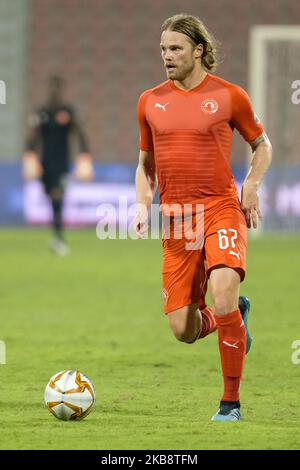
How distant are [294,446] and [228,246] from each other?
1203mm

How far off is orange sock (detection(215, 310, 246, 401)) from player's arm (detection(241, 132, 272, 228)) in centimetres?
53

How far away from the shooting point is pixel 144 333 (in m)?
10.2

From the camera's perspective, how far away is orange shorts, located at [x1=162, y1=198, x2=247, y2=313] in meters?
6.30

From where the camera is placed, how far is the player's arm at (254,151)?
6.48 m

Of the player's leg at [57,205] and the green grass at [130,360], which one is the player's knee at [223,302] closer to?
the green grass at [130,360]

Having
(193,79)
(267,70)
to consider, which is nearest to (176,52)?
(193,79)

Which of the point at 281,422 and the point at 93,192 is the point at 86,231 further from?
the point at 281,422

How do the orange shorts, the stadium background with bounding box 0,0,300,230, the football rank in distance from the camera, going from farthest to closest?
the stadium background with bounding box 0,0,300,230
the orange shorts
the football

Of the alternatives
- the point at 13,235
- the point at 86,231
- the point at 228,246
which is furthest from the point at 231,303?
the point at 86,231

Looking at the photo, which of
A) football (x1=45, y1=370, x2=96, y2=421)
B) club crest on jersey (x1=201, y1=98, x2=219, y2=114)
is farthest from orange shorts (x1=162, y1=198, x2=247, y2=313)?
football (x1=45, y1=370, x2=96, y2=421)

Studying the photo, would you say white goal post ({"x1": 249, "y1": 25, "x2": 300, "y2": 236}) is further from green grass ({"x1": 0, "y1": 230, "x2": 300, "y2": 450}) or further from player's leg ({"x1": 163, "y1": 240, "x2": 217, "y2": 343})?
player's leg ({"x1": 163, "y1": 240, "x2": 217, "y2": 343})

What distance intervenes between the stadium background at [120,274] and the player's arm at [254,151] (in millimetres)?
1039

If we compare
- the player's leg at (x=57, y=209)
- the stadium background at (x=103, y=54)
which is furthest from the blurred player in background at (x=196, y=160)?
the stadium background at (x=103, y=54)

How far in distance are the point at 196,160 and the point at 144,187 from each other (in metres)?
0.37
